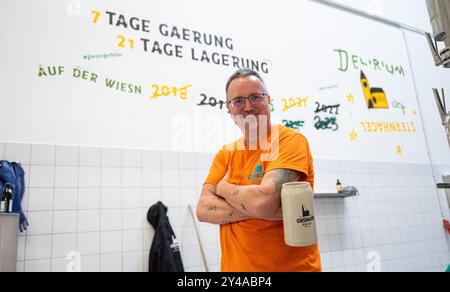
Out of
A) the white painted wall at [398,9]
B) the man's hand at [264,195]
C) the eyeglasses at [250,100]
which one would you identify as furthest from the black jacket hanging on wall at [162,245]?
the white painted wall at [398,9]

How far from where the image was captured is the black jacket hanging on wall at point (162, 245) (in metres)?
2.09

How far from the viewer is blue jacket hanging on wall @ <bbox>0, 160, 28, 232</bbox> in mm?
1868

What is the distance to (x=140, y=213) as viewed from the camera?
226 cm

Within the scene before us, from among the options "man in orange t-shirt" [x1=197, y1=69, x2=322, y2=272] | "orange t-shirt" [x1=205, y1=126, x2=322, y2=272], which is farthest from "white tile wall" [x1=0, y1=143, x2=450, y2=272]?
"orange t-shirt" [x1=205, y1=126, x2=322, y2=272]

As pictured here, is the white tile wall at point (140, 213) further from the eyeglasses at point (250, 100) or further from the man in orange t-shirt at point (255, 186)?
the eyeglasses at point (250, 100)

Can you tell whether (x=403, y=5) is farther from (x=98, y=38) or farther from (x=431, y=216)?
(x=98, y=38)

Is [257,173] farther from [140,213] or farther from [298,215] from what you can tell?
[140,213]

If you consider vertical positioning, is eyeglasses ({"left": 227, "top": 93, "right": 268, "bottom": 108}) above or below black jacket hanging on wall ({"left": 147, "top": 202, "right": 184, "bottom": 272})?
above

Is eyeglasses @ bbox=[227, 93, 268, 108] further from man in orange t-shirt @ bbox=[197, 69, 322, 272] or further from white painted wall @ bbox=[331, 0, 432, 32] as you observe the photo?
white painted wall @ bbox=[331, 0, 432, 32]

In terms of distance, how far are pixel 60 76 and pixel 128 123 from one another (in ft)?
1.83

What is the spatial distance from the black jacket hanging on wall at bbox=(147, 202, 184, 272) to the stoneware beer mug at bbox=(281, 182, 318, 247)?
1.27 m

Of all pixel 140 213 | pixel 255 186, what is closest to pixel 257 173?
pixel 255 186

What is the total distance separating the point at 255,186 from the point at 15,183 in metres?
1.54

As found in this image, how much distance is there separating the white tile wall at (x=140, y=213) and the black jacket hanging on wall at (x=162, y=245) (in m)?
0.08
